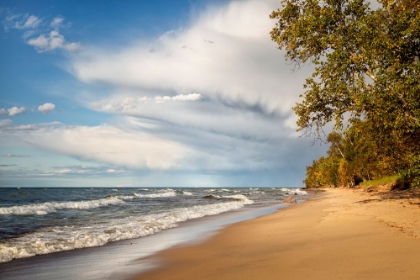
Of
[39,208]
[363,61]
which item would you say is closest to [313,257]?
[363,61]

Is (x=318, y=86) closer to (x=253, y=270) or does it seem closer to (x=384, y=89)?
(x=384, y=89)

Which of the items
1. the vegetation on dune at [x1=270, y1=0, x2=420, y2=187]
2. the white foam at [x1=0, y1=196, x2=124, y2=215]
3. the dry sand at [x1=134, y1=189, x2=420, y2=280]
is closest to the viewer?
the dry sand at [x1=134, y1=189, x2=420, y2=280]

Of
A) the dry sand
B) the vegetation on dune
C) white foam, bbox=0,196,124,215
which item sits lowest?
white foam, bbox=0,196,124,215

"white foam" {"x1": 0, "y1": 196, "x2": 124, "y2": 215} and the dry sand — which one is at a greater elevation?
the dry sand

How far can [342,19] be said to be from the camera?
13750 mm

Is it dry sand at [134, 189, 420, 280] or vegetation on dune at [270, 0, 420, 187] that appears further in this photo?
vegetation on dune at [270, 0, 420, 187]

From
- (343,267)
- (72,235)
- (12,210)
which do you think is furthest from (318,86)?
(12,210)

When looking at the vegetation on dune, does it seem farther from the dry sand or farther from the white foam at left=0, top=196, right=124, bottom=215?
the white foam at left=0, top=196, right=124, bottom=215

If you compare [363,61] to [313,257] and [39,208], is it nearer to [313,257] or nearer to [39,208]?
[313,257]

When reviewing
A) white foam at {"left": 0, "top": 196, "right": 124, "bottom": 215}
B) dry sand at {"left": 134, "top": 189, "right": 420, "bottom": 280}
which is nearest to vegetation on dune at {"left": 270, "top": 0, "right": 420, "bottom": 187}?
dry sand at {"left": 134, "top": 189, "right": 420, "bottom": 280}

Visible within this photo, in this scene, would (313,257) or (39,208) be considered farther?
(39,208)

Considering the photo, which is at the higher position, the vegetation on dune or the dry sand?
the vegetation on dune

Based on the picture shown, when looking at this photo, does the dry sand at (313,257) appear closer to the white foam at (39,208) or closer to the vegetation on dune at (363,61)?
the vegetation on dune at (363,61)

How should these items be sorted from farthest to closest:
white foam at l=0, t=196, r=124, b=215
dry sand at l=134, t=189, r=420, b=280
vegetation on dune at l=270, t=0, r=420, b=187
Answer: white foam at l=0, t=196, r=124, b=215 < vegetation on dune at l=270, t=0, r=420, b=187 < dry sand at l=134, t=189, r=420, b=280
